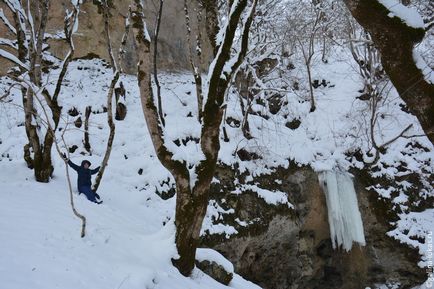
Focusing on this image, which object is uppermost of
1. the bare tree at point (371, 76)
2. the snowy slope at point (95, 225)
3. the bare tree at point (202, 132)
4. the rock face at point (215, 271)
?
the bare tree at point (371, 76)

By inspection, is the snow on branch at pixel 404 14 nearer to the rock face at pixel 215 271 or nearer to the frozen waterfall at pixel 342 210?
the rock face at pixel 215 271

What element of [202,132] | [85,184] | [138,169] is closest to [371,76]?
[138,169]

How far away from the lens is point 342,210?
34.4 feet

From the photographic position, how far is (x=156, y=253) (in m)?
5.00

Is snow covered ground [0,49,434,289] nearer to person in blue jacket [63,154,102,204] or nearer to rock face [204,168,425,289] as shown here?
person in blue jacket [63,154,102,204]

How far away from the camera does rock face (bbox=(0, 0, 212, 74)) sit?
1430cm

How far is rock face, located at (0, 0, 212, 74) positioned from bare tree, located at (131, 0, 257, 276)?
356 inches

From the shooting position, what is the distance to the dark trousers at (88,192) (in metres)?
8.20

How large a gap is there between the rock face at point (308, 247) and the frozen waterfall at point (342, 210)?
0.72ft

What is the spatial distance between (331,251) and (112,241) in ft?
23.7

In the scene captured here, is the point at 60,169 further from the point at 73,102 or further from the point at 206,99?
the point at 206,99

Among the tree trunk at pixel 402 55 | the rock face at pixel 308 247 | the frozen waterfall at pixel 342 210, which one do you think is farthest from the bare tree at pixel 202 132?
the frozen waterfall at pixel 342 210

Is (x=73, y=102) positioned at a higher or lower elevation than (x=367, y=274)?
higher

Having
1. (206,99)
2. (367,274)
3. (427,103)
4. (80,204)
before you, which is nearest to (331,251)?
(367,274)
